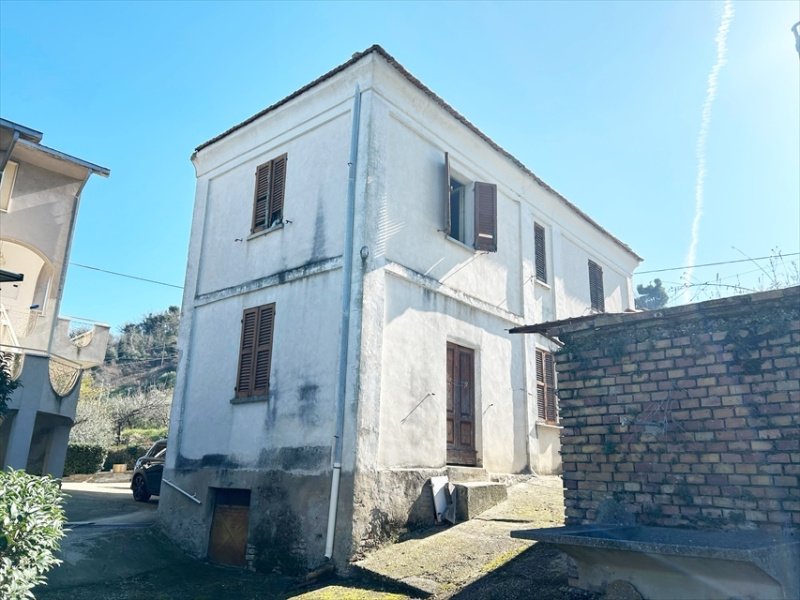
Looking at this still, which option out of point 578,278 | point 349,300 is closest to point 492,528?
point 349,300

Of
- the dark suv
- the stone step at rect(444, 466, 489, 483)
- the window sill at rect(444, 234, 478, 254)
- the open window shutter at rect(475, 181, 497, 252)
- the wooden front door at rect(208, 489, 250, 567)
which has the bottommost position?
the wooden front door at rect(208, 489, 250, 567)

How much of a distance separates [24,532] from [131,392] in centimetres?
4350

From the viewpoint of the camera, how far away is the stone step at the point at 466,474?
33.8ft

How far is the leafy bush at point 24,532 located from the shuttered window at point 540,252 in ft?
36.8

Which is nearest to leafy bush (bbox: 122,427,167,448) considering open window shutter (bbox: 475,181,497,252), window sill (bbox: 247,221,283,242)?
window sill (bbox: 247,221,283,242)

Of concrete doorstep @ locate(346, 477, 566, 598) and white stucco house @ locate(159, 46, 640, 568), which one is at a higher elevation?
white stucco house @ locate(159, 46, 640, 568)

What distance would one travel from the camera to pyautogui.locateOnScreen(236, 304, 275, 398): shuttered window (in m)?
10.7

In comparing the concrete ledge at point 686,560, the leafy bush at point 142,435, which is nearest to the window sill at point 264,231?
the concrete ledge at point 686,560

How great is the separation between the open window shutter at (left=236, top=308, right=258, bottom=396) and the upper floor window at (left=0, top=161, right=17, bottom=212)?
858 cm

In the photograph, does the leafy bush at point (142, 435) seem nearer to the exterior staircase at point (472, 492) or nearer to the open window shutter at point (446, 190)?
the exterior staircase at point (472, 492)

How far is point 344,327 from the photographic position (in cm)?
947

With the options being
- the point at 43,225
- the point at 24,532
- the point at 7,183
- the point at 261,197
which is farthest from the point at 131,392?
the point at 24,532

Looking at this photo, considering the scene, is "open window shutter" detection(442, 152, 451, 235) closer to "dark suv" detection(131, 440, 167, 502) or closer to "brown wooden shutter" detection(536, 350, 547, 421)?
"brown wooden shutter" detection(536, 350, 547, 421)

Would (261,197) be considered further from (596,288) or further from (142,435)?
(142,435)
